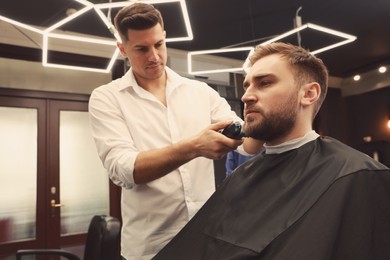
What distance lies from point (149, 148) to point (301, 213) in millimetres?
601

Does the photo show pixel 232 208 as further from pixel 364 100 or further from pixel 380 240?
pixel 364 100

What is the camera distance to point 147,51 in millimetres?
1389

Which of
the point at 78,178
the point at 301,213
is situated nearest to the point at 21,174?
the point at 78,178

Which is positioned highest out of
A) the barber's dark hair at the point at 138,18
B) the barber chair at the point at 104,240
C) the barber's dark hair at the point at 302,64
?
the barber's dark hair at the point at 138,18

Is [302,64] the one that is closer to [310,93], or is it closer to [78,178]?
[310,93]

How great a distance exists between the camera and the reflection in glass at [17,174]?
4.39 metres

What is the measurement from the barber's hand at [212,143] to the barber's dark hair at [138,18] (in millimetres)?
522

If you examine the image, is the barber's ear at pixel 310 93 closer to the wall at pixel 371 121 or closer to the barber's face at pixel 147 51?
the barber's face at pixel 147 51

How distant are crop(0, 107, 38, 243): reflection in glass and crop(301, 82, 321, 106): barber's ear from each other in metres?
4.03

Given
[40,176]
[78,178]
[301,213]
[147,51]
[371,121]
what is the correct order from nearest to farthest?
[301,213] → [147,51] → [40,176] → [78,178] → [371,121]

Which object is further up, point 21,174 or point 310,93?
point 310,93

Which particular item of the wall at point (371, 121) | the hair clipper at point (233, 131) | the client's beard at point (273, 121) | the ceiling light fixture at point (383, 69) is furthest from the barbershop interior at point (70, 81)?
the hair clipper at point (233, 131)

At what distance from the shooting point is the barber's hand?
1.11m

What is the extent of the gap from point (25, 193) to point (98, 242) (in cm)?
293
